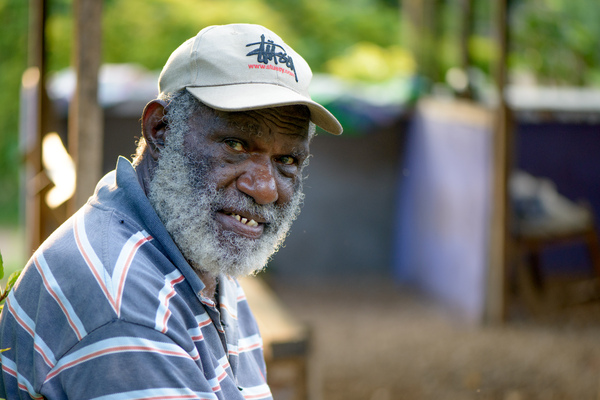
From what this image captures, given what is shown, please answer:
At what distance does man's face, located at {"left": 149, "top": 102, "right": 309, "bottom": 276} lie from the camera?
5.00ft

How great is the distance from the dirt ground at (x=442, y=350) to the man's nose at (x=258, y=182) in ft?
8.68

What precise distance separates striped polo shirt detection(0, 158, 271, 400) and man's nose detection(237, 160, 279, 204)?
0.69 ft

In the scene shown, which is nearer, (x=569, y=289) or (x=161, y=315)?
(x=161, y=315)

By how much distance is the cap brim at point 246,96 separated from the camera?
146 cm

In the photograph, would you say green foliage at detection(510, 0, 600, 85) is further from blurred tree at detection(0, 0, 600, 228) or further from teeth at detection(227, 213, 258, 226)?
teeth at detection(227, 213, 258, 226)

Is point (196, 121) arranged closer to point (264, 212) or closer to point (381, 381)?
point (264, 212)

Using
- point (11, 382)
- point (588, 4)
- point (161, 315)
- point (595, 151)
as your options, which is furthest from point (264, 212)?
point (588, 4)

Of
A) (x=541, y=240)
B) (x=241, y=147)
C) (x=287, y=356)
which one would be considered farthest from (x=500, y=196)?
(x=241, y=147)

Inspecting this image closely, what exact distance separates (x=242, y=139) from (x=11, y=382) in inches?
25.5

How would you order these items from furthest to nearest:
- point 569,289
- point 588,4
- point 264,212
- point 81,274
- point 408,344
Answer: point 588,4 → point 569,289 → point 408,344 → point 264,212 → point 81,274

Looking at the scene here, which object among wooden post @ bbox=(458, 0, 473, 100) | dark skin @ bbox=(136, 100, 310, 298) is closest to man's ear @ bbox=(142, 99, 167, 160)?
dark skin @ bbox=(136, 100, 310, 298)

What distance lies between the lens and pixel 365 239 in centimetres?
783

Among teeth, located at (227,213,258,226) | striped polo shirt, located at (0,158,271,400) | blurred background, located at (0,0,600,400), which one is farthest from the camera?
blurred background, located at (0,0,600,400)

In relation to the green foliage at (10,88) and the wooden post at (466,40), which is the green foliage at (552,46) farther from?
the green foliage at (10,88)
